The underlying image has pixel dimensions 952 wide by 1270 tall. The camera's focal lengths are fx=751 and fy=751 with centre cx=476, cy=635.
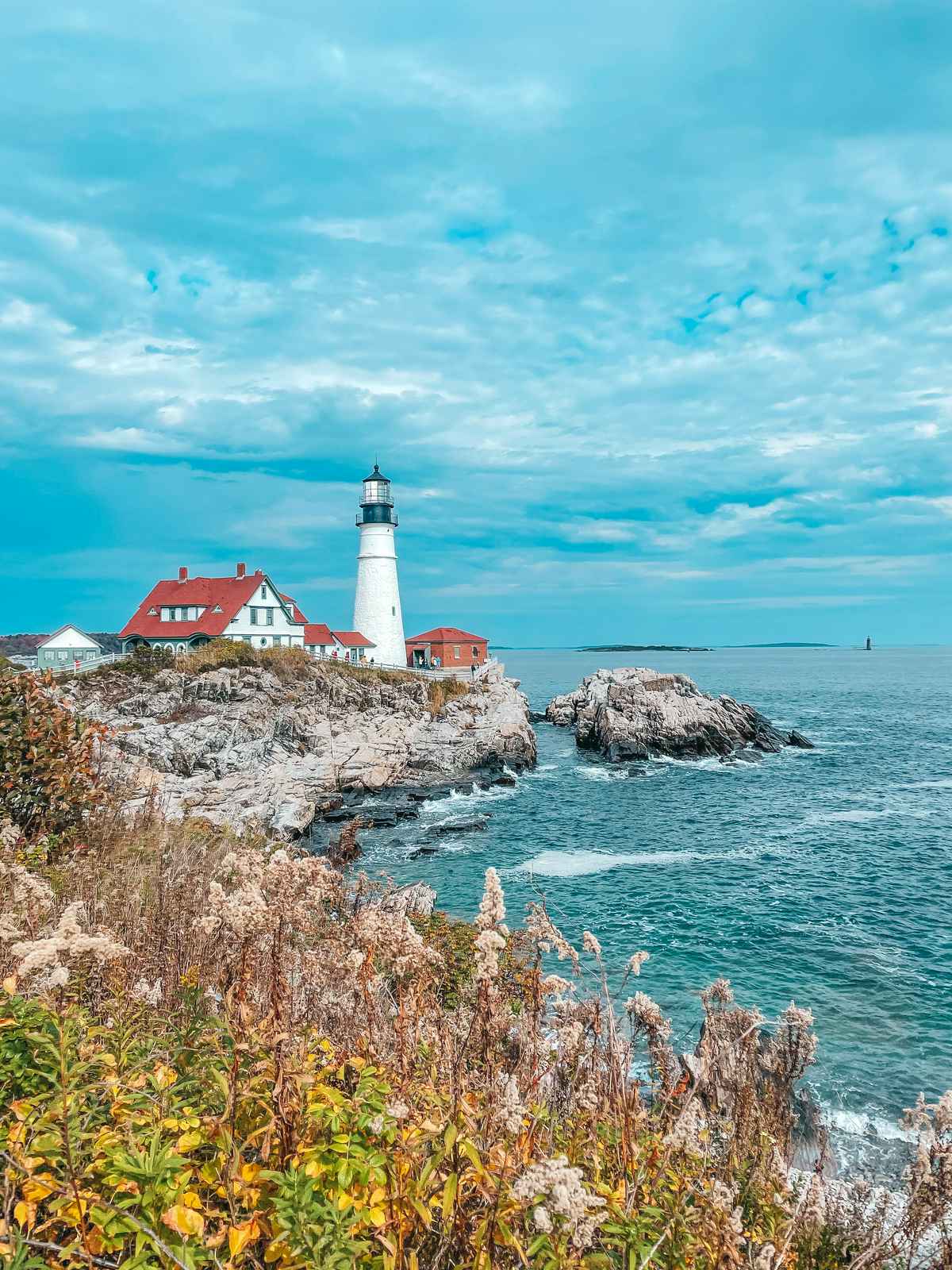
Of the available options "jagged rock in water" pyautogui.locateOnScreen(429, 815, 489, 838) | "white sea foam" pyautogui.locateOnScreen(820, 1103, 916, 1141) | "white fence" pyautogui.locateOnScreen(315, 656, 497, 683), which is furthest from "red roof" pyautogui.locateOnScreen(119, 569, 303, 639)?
"white sea foam" pyautogui.locateOnScreen(820, 1103, 916, 1141)

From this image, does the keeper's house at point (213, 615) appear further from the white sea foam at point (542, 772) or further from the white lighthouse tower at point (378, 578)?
the white sea foam at point (542, 772)

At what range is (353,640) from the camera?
6500cm

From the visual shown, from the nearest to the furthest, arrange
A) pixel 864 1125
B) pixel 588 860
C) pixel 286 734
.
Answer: pixel 864 1125 → pixel 588 860 → pixel 286 734

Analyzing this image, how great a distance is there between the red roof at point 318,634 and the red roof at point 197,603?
4.65 metres

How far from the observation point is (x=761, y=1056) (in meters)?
9.94

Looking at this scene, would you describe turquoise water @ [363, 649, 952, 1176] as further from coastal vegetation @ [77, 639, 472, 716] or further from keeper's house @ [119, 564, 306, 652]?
keeper's house @ [119, 564, 306, 652]

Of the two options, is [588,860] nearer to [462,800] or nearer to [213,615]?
[462,800]

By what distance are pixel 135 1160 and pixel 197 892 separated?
532cm

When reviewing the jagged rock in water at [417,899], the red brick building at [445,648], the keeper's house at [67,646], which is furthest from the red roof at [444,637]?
the jagged rock in water at [417,899]

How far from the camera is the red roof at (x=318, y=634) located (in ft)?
211

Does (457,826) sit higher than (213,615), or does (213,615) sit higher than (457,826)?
(213,615)

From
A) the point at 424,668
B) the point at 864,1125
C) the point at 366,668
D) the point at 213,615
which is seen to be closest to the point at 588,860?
the point at 864,1125

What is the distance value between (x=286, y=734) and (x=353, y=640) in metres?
28.2

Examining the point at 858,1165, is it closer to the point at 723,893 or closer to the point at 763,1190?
the point at 763,1190
